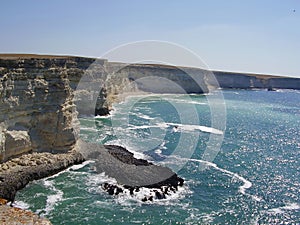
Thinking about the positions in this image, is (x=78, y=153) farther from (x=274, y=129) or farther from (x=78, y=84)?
(x=274, y=129)

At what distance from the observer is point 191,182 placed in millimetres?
27984

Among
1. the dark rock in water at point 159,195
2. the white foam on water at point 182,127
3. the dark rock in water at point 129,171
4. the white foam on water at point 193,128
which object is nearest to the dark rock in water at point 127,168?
the dark rock in water at point 129,171

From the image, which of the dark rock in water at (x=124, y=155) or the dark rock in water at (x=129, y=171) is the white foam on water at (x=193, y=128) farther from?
the dark rock in water at (x=129, y=171)

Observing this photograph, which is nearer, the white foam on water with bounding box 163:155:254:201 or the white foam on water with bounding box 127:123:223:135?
the white foam on water with bounding box 163:155:254:201

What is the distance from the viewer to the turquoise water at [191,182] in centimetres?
2184

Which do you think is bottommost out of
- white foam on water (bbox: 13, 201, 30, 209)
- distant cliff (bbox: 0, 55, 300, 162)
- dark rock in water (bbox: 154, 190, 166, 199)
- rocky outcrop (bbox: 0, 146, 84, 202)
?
white foam on water (bbox: 13, 201, 30, 209)

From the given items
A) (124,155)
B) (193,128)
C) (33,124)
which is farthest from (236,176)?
(193,128)

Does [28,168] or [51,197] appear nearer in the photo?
[51,197]

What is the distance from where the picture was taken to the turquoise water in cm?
2184

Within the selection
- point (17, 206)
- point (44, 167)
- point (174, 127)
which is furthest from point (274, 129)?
point (17, 206)

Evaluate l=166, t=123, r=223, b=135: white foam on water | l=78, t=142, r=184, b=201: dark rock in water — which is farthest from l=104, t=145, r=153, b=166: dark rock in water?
l=166, t=123, r=223, b=135: white foam on water

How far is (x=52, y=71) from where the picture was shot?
101ft

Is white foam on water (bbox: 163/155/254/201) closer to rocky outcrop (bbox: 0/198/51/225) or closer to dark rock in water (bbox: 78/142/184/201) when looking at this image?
dark rock in water (bbox: 78/142/184/201)

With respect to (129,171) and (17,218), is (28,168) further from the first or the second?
(17,218)
